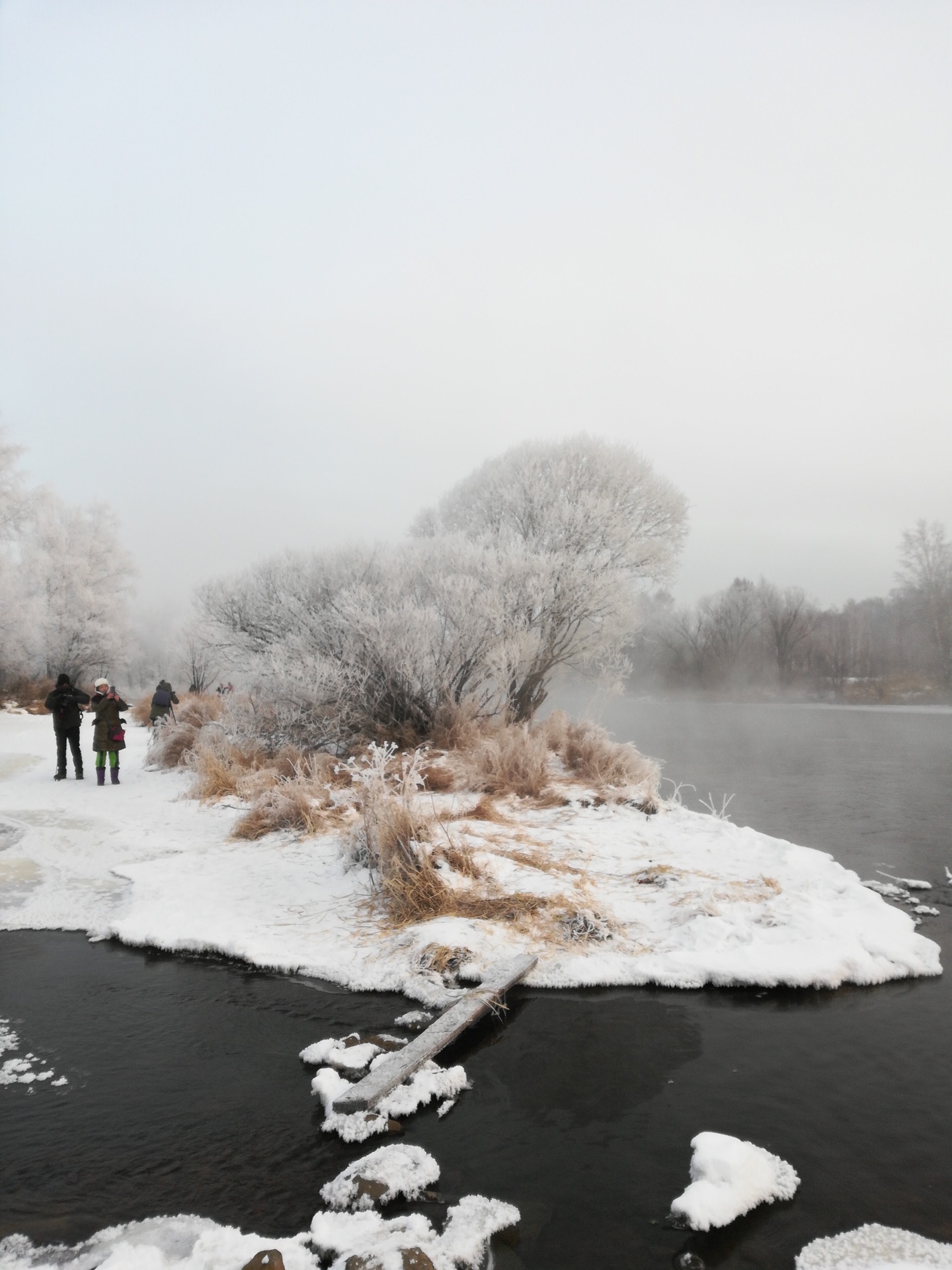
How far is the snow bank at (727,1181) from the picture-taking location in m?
2.80

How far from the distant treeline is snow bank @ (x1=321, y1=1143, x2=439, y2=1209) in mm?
35726

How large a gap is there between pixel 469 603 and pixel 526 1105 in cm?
1037

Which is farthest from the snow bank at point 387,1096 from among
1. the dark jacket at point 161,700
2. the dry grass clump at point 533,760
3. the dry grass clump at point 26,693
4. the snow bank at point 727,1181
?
the dry grass clump at point 26,693

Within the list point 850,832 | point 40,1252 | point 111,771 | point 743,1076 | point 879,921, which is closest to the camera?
point 40,1252

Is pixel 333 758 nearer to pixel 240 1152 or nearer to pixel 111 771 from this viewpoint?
pixel 111 771

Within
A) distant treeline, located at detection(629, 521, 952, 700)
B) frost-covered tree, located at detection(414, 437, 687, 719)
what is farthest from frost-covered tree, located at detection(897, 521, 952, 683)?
frost-covered tree, located at detection(414, 437, 687, 719)

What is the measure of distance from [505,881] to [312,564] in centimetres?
936

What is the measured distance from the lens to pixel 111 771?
1205cm

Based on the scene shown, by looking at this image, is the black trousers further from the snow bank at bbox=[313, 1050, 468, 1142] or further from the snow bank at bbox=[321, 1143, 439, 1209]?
the snow bank at bbox=[321, 1143, 439, 1209]

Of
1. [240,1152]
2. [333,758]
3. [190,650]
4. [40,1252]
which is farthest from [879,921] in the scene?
[190,650]

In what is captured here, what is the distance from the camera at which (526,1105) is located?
11.7ft

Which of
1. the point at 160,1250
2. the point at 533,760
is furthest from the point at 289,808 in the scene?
the point at 160,1250

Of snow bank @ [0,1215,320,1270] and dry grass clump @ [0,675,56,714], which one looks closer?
snow bank @ [0,1215,320,1270]

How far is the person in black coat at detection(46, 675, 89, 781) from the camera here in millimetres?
12352
